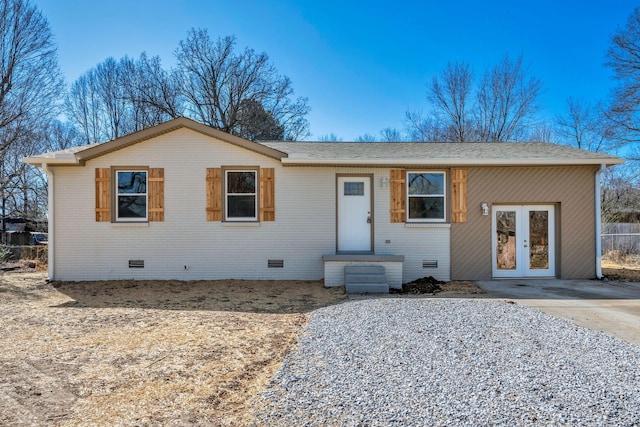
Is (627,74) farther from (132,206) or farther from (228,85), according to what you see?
(132,206)

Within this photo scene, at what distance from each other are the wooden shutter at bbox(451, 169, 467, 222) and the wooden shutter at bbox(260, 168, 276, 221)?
4406 mm

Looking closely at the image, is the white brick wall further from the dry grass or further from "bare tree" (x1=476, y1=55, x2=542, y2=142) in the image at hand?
"bare tree" (x1=476, y1=55, x2=542, y2=142)

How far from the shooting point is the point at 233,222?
9.11m

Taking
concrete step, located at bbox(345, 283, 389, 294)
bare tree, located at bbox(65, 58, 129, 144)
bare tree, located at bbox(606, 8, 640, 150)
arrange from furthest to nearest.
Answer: bare tree, located at bbox(65, 58, 129, 144)
bare tree, located at bbox(606, 8, 640, 150)
concrete step, located at bbox(345, 283, 389, 294)

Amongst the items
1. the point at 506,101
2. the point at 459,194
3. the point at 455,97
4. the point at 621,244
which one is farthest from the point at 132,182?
the point at 506,101

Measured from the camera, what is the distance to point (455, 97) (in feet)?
77.5

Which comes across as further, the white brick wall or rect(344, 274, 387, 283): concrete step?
the white brick wall

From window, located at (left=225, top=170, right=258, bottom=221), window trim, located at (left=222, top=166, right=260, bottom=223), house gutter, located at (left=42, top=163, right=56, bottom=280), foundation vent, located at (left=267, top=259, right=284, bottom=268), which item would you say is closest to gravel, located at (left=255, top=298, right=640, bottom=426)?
foundation vent, located at (left=267, top=259, right=284, bottom=268)

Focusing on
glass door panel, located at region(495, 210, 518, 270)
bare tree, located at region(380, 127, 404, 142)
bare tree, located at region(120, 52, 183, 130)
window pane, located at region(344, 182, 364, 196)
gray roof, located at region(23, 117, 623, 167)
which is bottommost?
glass door panel, located at region(495, 210, 518, 270)

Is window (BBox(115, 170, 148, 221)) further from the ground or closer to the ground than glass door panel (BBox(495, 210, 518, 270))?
further from the ground

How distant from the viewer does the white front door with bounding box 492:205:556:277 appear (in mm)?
9391

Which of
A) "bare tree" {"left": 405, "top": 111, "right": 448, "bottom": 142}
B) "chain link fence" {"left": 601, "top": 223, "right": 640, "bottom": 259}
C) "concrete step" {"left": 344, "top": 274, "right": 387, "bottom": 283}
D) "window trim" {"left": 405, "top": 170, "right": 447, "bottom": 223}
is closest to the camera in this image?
"concrete step" {"left": 344, "top": 274, "right": 387, "bottom": 283}

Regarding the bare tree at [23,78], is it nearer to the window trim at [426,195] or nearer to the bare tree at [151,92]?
the bare tree at [151,92]

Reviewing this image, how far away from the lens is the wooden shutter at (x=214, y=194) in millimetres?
9078
